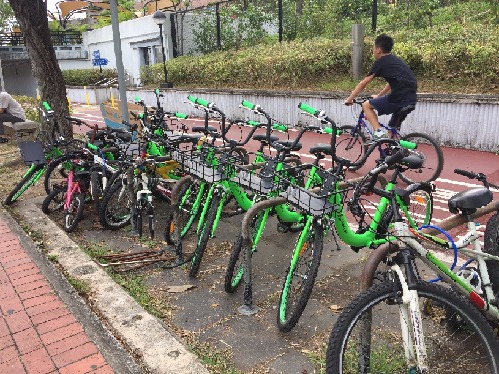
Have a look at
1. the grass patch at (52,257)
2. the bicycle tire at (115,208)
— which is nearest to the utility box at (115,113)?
the bicycle tire at (115,208)

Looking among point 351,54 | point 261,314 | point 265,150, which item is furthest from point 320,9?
point 261,314

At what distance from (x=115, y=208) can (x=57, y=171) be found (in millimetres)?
1508

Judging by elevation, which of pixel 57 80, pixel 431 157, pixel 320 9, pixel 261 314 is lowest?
pixel 261 314

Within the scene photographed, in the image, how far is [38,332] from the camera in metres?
3.41

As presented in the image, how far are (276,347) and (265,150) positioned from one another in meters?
3.20

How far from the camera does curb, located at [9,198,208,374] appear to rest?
9.91ft

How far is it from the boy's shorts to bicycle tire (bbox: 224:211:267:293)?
3618 millimetres

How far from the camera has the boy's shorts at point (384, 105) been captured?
6630 millimetres

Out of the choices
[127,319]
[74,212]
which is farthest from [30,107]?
[127,319]

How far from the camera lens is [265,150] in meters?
5.99

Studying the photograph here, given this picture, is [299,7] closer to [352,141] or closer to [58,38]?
[352,141]

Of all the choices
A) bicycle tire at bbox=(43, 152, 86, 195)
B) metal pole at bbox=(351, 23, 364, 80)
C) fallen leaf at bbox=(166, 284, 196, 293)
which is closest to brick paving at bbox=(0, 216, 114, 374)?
fallen leaf at bbox=(166, 284, 196, 293)

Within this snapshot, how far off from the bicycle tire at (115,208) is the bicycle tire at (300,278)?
8.96 feet

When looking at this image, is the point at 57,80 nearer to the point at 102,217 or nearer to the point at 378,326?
the point at 102,217
